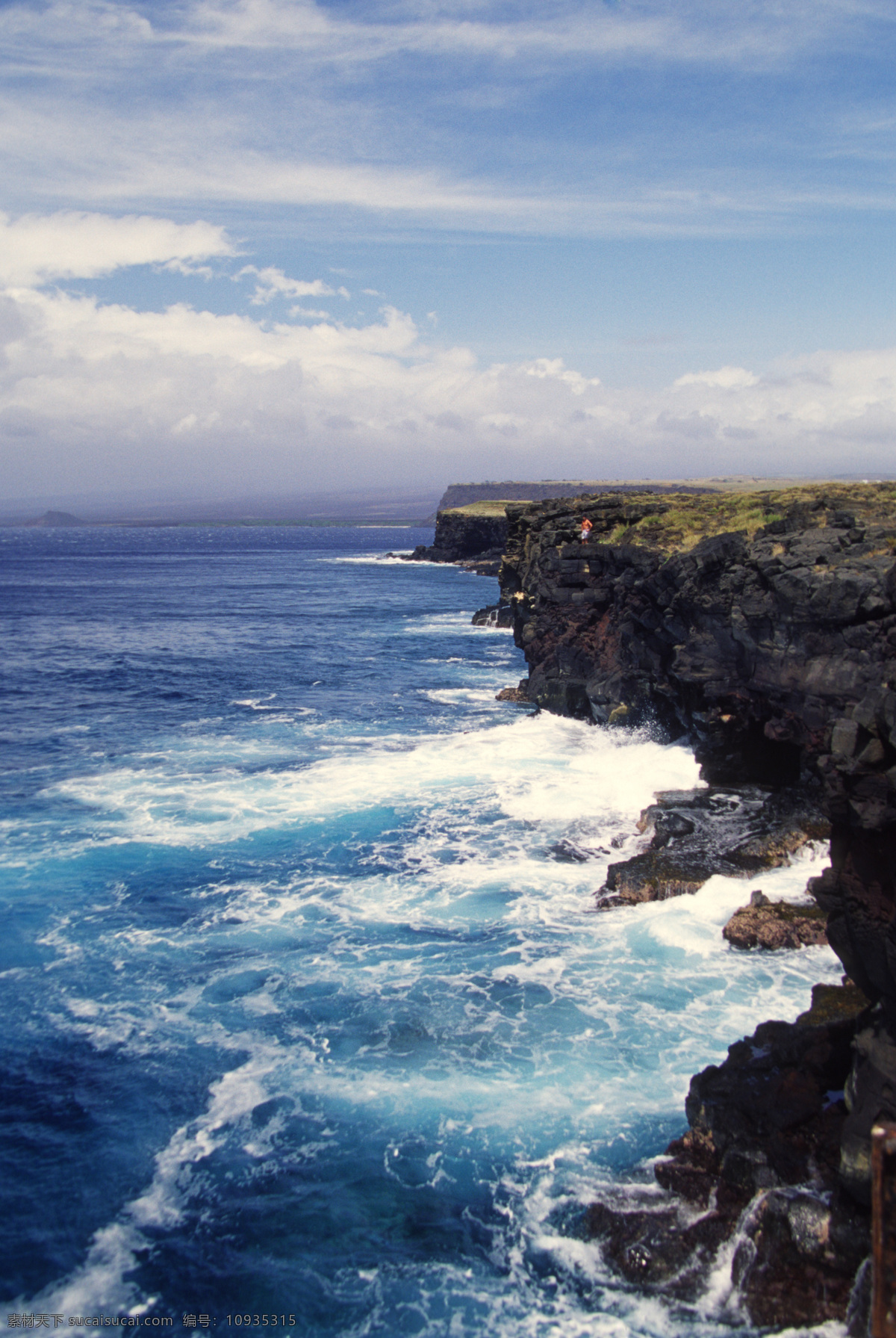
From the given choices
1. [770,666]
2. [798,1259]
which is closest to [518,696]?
[770,666]

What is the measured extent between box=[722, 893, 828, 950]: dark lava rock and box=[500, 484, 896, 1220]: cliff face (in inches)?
178

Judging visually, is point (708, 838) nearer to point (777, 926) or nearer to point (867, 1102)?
point (777, 926)

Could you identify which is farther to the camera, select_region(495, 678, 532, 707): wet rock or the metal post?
select_region(495, 678, 532, 707): wet rock

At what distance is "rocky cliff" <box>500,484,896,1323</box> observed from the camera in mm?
12148

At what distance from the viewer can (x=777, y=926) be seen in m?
21.6

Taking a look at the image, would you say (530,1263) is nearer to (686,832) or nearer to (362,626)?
(686,832)

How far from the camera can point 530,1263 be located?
13273mm

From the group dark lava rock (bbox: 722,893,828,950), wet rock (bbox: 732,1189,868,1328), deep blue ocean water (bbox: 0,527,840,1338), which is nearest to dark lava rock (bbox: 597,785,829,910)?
deep blue ocean water (bbox: 0,527,840,1338)

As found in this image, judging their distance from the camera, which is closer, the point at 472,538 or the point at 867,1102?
the point at 867,1102

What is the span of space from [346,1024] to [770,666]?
1688 centimetres

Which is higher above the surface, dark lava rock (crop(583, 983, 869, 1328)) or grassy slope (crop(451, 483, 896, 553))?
grassy slope (crop(451, 483, 896, 553))

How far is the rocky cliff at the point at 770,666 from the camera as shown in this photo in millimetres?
12148

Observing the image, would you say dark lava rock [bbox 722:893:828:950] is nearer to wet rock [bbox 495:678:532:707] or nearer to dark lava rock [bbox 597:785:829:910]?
dark lava rock [bbox 597:785:829:910]

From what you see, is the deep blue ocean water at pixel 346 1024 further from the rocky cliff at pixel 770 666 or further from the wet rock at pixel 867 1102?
the rocky cliff at pixel 770 666
